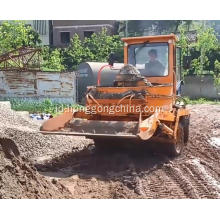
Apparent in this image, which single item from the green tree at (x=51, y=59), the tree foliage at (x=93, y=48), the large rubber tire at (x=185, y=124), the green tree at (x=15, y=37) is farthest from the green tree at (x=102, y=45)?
the large rubber tire at (x=185, y=124)

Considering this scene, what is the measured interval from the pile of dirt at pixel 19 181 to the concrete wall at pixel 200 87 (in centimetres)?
342

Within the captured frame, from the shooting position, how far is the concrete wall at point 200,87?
23.9ft

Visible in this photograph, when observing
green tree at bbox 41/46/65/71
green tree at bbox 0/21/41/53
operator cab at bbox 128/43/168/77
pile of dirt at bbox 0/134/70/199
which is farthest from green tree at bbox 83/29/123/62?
pile of dirt at bbox 0/134/70/199

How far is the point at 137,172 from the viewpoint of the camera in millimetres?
5289

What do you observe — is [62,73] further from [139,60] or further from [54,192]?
[54,192]

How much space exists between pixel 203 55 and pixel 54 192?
3.99 meters

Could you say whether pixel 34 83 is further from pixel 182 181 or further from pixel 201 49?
pixel 182 181

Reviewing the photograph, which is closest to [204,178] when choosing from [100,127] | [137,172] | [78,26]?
[137,172]

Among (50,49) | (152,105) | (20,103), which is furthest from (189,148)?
(20,103)

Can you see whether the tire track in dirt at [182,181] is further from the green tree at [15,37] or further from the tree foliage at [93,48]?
the green tree at [15,37]

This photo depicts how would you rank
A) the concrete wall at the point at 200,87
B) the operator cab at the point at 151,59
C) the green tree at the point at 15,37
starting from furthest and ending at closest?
the concrete wall at the point at 200,87, the green tree at the point at 15,37, the operator cab at the point at 151,59

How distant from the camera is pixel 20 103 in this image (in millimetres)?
8570

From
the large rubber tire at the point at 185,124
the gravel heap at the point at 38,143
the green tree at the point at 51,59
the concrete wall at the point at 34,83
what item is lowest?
the gravel heap at the point at 38,143

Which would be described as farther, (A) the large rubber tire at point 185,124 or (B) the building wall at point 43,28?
(A) the large rubber tire at point 185,124
